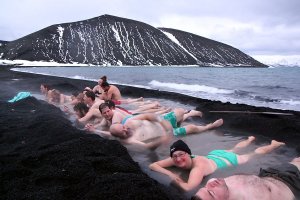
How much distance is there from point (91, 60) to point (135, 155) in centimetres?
11941

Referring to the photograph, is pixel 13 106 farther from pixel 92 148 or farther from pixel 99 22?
pixel 99 22

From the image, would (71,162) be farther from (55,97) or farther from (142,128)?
(55,97)

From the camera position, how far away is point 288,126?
312 inches

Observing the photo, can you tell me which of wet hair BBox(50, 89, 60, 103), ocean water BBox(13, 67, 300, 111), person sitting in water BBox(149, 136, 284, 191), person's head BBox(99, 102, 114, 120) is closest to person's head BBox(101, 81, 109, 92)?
wet hair BBox(50, 89, 60, 103)

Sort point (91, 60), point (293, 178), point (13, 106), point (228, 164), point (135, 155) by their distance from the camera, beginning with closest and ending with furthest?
1. point (293, 178)
2. point (228, 164)
3. point (135, 155)
4. point (13, 106)
5. point (91, 60)

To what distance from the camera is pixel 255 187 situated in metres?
4.01

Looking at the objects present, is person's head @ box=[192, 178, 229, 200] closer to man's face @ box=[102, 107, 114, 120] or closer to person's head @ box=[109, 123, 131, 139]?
person's head @ box=[109, 123, 131, 139]

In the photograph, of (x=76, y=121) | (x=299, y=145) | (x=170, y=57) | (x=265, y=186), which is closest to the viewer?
(x=265, y=186)

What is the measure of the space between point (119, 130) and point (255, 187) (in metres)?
3.30

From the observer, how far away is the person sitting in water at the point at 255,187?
3791mm

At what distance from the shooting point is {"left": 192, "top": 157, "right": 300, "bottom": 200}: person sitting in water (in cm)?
379

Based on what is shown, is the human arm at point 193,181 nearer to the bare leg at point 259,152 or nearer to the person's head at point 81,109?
the bare leg at point 259,152

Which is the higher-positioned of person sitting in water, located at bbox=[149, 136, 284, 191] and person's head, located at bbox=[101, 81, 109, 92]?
person's head, located at bbox=[101, 81, 109, 92]

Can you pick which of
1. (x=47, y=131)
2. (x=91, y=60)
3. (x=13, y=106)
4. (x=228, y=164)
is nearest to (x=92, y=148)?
(x=47, y=131)
